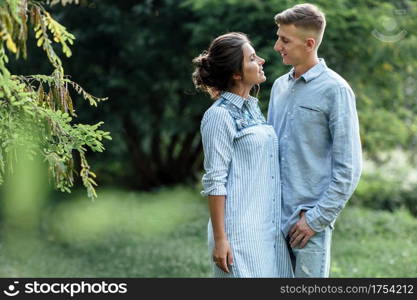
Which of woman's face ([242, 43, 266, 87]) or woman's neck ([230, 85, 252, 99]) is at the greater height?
woman's face ([242, 43, 266, 87])

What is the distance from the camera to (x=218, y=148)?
304cm

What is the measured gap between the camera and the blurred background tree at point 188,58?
7.76m

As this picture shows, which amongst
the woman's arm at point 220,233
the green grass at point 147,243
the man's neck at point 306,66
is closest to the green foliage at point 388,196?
the green grass at point 147,243

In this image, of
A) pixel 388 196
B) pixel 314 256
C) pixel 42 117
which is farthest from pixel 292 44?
pixel 388 196

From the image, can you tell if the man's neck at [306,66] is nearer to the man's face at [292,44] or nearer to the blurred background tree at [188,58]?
the man's face at [292,44]

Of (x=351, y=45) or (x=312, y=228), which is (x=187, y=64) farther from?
(x=312, y=228)

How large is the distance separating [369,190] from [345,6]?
498cm

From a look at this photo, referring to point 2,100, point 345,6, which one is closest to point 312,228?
point 2,100

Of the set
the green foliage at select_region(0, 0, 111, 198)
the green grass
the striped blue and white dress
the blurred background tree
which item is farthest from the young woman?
the blurred background tree

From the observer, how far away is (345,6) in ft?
24.8

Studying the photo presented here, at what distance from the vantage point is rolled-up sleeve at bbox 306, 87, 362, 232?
9.98 ft

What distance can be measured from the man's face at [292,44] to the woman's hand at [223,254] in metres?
0.86

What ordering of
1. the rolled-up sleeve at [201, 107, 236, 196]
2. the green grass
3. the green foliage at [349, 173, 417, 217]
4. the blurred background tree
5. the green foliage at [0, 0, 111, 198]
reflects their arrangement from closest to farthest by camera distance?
the green foliage at [0, 0, 111, 198], the rolled-up sleeve at [201, 107, 236, 196], the green grass, the blurred background tree, the green foliage at [349, 173, 417, 217]

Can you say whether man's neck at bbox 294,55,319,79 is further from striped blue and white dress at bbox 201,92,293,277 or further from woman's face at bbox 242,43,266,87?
striped blue and white dress at bbox 201,92,293,277
